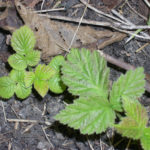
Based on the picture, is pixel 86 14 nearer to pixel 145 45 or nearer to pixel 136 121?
pixel 145 45

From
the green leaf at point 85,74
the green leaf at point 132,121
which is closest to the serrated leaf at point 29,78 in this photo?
the green leaf at point 85,74

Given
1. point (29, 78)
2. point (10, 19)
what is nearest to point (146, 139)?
point (29, 78)

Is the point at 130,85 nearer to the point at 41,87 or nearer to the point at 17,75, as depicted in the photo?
the point at 41,87

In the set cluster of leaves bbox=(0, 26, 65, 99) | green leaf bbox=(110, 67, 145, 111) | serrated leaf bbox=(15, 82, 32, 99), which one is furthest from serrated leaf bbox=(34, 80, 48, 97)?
green leaf bbox=(110, 67, 145, 111)

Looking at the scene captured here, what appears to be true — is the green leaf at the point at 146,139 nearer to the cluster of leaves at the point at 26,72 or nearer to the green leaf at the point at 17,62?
the cluster of leaves at the point at 26,72

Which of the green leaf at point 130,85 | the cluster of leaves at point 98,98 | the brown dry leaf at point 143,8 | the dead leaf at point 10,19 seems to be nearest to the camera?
the cluster of leaves at point 98,98

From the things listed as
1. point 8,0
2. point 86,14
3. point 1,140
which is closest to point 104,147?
point 1,140

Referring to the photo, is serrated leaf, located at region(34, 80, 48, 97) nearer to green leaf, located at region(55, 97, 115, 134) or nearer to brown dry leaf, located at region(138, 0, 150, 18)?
green leaf, located at region(55, 97, 115, 134)
